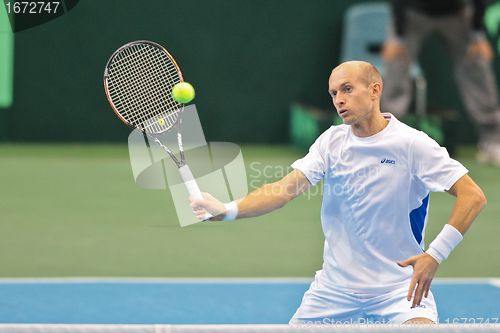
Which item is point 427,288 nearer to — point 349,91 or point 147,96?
point 349,91

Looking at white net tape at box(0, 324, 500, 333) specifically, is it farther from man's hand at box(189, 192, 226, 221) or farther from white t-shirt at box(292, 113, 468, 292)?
white t-shirt at box(292, 113, 468, 292)

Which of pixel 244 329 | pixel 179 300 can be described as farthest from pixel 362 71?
pixel 179 300

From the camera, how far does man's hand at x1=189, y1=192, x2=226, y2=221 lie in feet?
12.4

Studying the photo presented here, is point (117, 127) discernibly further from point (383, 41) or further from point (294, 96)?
point (383, 41)

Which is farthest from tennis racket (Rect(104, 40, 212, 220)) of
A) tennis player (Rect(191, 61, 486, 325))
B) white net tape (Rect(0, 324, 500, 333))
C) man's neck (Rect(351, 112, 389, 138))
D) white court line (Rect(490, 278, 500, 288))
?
white court line (Rect(490, 278, 500, 288))

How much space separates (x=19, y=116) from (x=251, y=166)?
110 inches

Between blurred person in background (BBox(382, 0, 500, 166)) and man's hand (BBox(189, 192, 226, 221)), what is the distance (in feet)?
22.0

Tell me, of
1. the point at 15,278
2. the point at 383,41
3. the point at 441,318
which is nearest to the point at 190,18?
the point at 383,41

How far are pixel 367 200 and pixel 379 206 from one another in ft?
0.16

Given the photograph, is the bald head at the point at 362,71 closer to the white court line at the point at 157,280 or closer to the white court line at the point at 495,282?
the white court line at the point at 157,280

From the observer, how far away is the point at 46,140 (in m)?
11.8

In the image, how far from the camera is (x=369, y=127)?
413 centimetres

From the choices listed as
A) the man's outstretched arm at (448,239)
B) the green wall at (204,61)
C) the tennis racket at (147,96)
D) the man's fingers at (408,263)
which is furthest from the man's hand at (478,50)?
the man's fingers at (408,263)

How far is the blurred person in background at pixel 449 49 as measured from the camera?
10344mm
